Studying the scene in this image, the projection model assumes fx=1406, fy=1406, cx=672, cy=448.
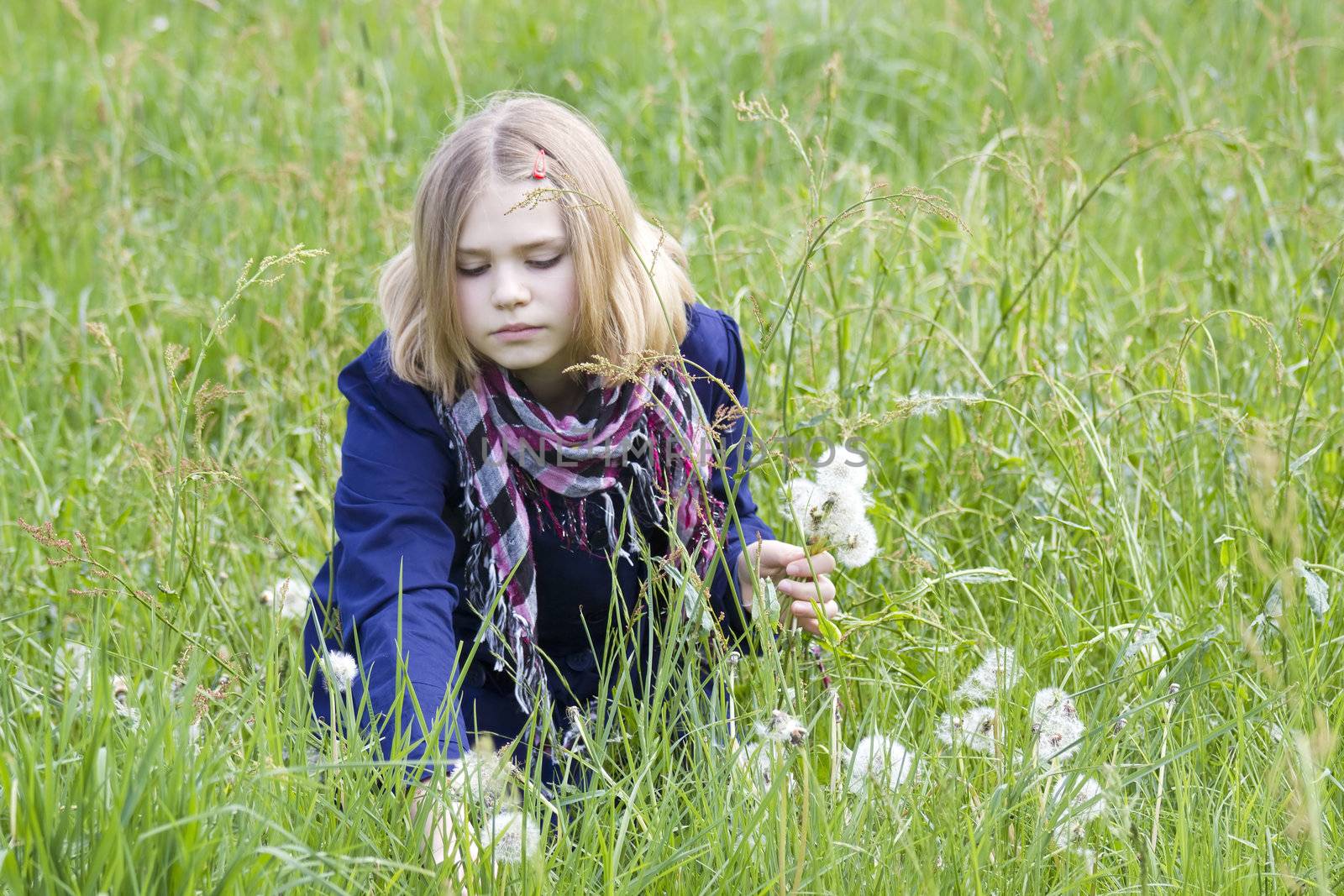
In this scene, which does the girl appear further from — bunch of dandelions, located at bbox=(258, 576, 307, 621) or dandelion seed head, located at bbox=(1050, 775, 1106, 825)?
dandelion seed head, located at bbox=(1050, 775, 1106, 825)

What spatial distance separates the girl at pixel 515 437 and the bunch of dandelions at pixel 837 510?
0.11 metres

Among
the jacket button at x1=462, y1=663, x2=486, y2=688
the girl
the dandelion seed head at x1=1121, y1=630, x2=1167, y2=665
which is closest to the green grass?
the dandelion seed head at x1=1121, y1=630, x2=1167, y2=665

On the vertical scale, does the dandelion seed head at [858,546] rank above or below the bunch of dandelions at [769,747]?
above

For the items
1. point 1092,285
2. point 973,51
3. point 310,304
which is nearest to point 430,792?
point 310,304

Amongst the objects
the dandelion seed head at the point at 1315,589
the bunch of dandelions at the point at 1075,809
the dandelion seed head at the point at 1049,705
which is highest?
the dandelion seed head at the point at 1315,589

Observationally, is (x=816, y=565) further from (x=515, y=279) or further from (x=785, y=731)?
(x=515, y=279)

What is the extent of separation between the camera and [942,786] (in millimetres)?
1496

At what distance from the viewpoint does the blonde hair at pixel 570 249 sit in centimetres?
197

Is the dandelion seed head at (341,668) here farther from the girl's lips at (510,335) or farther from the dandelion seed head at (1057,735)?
the dandelion seed head at (1057,735)

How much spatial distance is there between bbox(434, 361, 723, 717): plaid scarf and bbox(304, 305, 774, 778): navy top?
0.04 m

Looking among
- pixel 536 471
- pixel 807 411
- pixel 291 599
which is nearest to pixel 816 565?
pixel 536 471

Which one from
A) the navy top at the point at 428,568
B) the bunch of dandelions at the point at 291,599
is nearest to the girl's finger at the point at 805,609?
the navy top at the point at 428,568

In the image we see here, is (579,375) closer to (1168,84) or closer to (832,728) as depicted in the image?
(832,728)

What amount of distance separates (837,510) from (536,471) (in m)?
0.54
